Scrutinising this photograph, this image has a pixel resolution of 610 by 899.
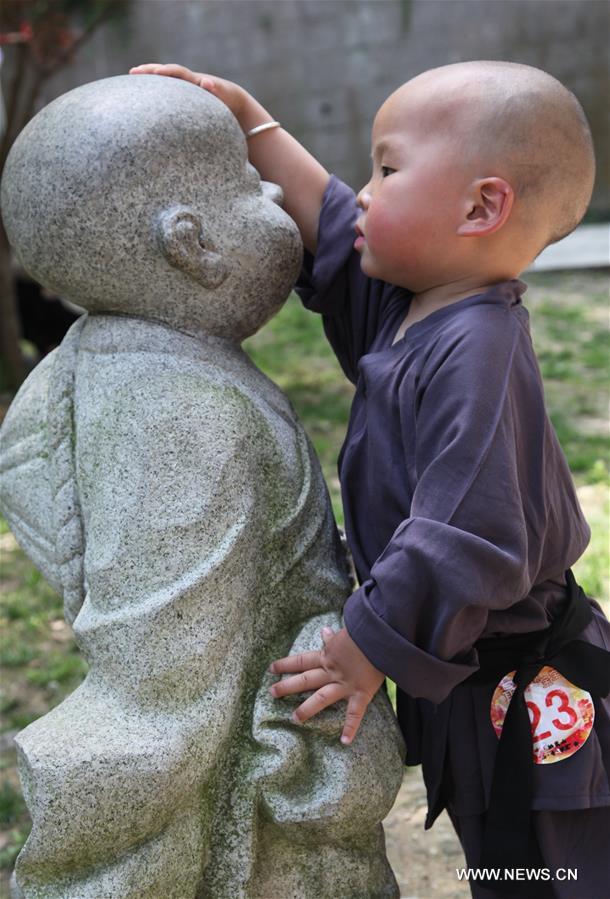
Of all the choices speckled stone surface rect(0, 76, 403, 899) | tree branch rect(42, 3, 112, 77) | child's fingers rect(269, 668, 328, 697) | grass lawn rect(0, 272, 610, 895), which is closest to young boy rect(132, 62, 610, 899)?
child's fingers rect(269, 668, 328, 697)

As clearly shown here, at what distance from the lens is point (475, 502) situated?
1.53m

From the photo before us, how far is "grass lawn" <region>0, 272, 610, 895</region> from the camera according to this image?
3.91m

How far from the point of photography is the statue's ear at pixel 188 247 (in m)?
1.70

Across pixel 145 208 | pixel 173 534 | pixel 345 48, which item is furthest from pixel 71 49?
pixel 173 534

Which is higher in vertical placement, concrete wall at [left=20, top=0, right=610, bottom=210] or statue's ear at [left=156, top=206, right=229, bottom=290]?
statue's ear at [left=156, top=206, right=229, bottom=290]

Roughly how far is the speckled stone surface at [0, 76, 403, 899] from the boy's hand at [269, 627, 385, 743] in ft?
0.14

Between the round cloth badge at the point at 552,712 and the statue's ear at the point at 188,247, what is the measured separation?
871 mm

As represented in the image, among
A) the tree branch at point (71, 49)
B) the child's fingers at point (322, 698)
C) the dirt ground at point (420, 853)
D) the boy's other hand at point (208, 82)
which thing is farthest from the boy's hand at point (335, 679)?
the tree branch at point (71, 49)

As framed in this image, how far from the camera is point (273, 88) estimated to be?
431 inches

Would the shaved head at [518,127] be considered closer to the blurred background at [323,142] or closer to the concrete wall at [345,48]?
the blurred background at [323,142]

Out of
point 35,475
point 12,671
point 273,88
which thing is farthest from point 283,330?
point 35,475

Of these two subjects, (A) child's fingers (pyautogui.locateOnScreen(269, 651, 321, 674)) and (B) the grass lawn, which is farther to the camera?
(B) the grass lawn

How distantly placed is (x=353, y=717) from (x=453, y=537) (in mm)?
381

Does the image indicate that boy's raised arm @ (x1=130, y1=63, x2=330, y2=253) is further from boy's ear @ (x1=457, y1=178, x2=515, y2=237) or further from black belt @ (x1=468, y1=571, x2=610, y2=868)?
black belt @ (x1=468, y1=571, x2=610, y2=868)
